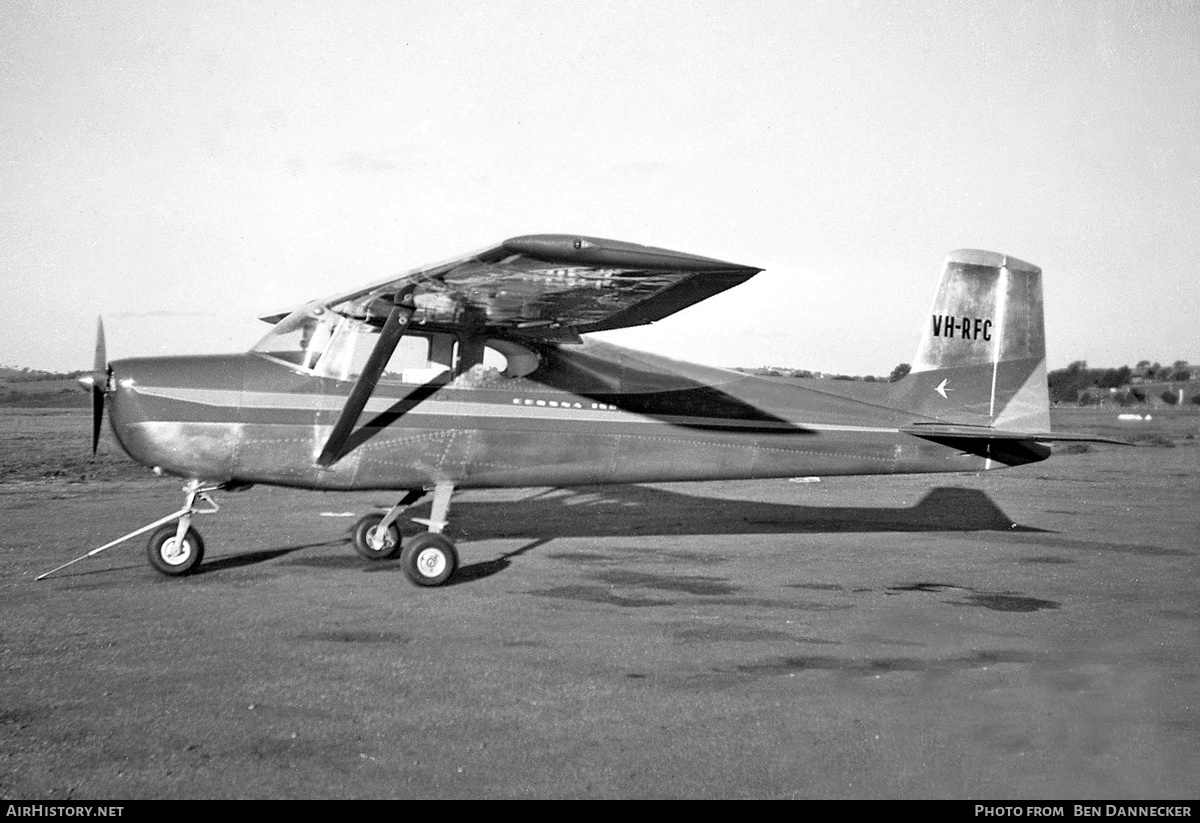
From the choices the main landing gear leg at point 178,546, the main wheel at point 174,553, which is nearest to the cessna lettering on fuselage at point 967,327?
the main landing gear leg at point 178,546

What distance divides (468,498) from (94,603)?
764 centimetres

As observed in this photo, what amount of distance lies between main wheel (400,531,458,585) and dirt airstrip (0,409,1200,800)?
186 millimetres

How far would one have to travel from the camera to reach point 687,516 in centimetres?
1213

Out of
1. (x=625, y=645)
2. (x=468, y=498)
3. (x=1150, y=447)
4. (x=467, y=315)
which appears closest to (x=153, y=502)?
(x=468, y=498)

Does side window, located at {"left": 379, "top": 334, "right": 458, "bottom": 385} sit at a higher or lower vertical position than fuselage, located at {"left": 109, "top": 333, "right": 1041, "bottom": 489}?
higher

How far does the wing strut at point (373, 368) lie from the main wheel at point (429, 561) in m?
1.11

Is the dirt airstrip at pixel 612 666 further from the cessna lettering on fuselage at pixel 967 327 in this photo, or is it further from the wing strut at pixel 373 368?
the cessna lettering on fuselage at pixel 967 327

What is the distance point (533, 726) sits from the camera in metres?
4.37

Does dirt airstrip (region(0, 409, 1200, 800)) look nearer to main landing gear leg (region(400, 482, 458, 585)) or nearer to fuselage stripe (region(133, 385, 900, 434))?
main landing gear leg (region(400, 482, 458, 585))

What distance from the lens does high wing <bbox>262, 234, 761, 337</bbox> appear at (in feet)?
19.6

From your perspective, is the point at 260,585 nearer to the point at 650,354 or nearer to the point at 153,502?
the point at 650,354

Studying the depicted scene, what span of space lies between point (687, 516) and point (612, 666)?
6.83 metres

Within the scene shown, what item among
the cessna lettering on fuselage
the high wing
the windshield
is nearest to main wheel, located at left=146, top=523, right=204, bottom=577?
the windshield

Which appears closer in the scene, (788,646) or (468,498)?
(788,646)
